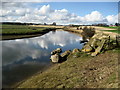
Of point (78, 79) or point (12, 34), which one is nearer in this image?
point (78, 79)

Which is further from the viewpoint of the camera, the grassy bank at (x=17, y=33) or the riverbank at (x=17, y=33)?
the grassy bank at (x=17, y=33)

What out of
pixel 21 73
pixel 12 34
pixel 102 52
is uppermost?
pixel 12 34

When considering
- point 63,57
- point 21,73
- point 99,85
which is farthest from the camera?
point 63,57

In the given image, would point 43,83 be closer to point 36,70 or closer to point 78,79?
point 78,79

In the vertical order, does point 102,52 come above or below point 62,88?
above

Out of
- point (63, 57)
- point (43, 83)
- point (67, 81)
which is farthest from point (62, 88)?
point (63, 57)

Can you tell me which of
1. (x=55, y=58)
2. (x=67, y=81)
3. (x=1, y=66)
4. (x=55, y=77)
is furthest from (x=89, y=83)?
(x=1, y=66)

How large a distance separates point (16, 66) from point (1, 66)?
6.72 ft

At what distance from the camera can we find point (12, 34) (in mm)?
57438

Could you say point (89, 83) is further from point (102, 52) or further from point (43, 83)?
point (102, 52)

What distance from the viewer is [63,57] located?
73.6ft

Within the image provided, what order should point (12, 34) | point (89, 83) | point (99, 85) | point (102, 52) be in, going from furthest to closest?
point (12, 34) < point (102, 52) < point (89, 83) < point (99, 85)

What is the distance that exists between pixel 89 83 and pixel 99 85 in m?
0.93

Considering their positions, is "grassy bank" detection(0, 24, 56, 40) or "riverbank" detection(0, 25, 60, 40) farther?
"grassy bank" detection(0, 24, 56, 40)
